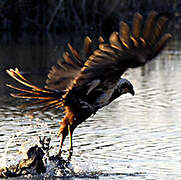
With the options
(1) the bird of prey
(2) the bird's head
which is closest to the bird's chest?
(1) the bird of prey

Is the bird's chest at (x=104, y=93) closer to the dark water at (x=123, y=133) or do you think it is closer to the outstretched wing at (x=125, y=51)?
the outstretched wing at (x=125, y=51)

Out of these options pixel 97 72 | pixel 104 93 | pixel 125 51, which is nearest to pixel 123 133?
pixel 104 93

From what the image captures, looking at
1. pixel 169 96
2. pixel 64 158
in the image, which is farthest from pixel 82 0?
pixel 64 158

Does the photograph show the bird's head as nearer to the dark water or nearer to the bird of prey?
the bird of prey

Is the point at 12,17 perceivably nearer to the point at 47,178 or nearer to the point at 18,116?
the point at 18,116

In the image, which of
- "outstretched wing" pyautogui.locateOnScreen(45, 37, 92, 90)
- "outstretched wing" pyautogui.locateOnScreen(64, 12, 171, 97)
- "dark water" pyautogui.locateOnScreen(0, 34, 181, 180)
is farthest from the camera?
"dark water" pyautogui.locateOnScreen(0, 34, 181, 180)

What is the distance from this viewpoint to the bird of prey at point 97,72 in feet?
18.4

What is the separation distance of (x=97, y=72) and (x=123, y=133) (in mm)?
2004

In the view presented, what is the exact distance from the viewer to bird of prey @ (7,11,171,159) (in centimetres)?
560

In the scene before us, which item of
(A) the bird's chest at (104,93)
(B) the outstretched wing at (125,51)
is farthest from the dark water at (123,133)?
(B) the outstretched wing at (125,51)

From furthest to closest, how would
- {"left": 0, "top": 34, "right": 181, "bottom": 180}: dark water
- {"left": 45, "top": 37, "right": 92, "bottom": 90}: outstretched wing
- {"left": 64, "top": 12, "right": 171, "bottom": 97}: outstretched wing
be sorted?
1. {"left": 0, "top": 34, "right": 181, "bottom": 180}: dark water
2. {"left": 45, "top": 37, "right": 92, "bottom": 90}: outstretched wing
3. {"left": 64, "top": 12, "right": 171, "bottom": 97}: outstretched wing

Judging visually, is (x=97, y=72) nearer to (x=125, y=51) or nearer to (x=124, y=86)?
(x=125, y=51)

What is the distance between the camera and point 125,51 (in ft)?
18.9

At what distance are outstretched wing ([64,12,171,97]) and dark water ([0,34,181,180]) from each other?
95 centimetres
